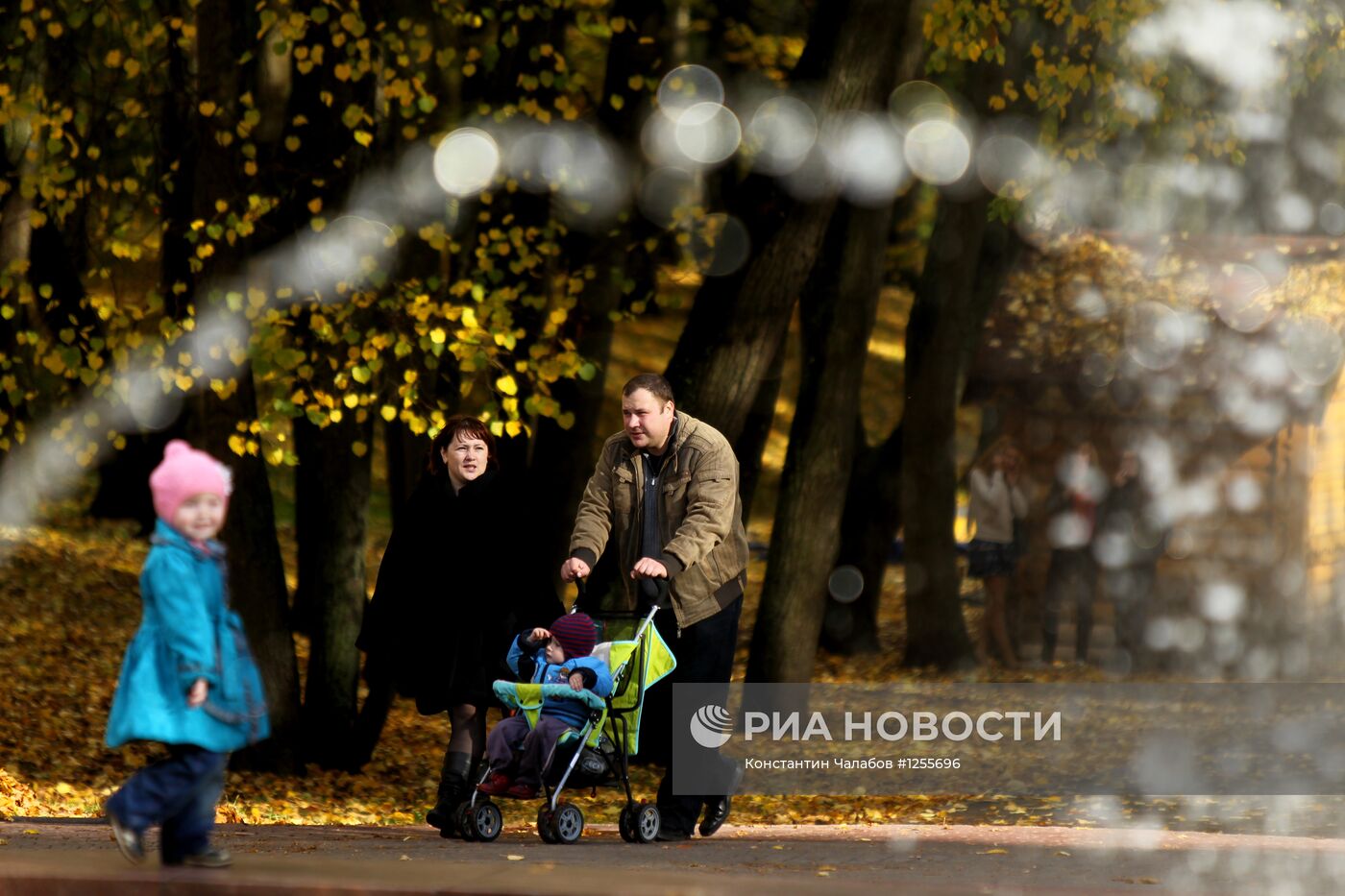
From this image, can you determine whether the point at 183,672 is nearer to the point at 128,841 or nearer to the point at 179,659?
the point at 179,659

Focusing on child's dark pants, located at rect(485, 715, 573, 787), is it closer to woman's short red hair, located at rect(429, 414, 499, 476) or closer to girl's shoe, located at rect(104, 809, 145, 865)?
woman's short red hair, located at rect(429, 414, 499, 476)

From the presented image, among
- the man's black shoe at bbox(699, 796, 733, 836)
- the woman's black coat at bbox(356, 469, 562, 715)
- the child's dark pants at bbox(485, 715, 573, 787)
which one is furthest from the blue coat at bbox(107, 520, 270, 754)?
the man's black shoe at bbox(699, 796, 733, 836)

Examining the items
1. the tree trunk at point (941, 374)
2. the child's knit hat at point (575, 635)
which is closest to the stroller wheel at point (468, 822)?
the child's knit hat at point (575, 635)

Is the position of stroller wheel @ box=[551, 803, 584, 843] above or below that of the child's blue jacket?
A: below

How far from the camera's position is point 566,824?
313 inches

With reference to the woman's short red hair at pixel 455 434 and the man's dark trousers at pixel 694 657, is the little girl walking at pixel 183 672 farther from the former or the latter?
the man's dark trousers at pixel 694 657

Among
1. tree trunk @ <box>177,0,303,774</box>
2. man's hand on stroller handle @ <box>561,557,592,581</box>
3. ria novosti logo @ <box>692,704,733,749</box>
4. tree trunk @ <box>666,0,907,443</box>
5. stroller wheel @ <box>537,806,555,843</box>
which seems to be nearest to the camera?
man's hand on stroller handle @ <box>561,557,592,581</box>

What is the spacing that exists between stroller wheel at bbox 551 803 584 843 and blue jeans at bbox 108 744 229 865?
1979 mm

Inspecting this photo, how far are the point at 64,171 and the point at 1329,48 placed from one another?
35.6ft

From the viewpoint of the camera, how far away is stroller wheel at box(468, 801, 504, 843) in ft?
26.1

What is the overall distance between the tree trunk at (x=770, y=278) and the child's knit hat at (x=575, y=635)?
328cm

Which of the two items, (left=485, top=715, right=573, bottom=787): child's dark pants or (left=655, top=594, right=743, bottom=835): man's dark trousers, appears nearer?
(left=485, top=715, right=573, bottom=787): child's dark pants

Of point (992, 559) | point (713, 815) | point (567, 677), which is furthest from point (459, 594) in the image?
point (992, 559)

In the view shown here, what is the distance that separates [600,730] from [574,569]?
0.79 m
